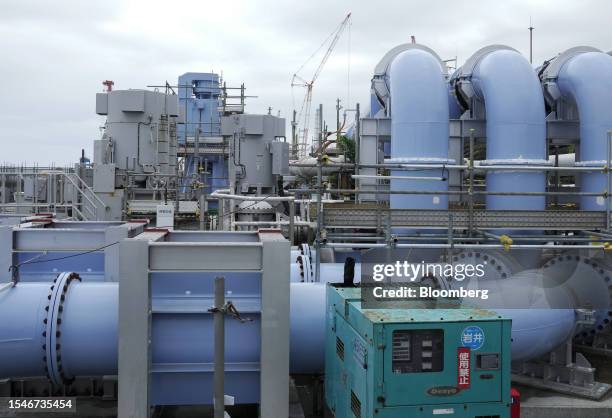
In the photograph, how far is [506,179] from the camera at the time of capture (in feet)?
36.8

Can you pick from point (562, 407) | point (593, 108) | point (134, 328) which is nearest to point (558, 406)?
point (562, 407)

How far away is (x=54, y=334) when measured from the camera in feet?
21.4

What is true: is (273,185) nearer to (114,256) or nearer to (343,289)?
(114,256)

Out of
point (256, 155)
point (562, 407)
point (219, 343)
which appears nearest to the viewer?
point (219, 343)

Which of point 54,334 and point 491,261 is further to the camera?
point 491,261

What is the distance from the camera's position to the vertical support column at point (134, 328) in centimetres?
617

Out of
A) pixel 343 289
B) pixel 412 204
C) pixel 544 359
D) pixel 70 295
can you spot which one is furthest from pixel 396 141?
pixel 70 295

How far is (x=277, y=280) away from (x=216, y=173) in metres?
26.8

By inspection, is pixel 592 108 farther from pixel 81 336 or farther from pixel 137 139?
pixel 137 139

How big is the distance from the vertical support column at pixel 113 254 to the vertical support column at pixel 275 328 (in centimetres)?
277

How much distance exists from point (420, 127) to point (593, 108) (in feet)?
10.3

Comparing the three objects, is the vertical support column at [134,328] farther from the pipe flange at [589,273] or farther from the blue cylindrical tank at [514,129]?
the blue cylindrical tank at [514,129]

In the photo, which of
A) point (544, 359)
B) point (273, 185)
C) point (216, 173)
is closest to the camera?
point (544, 359)

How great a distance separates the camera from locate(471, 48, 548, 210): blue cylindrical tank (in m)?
11.2
